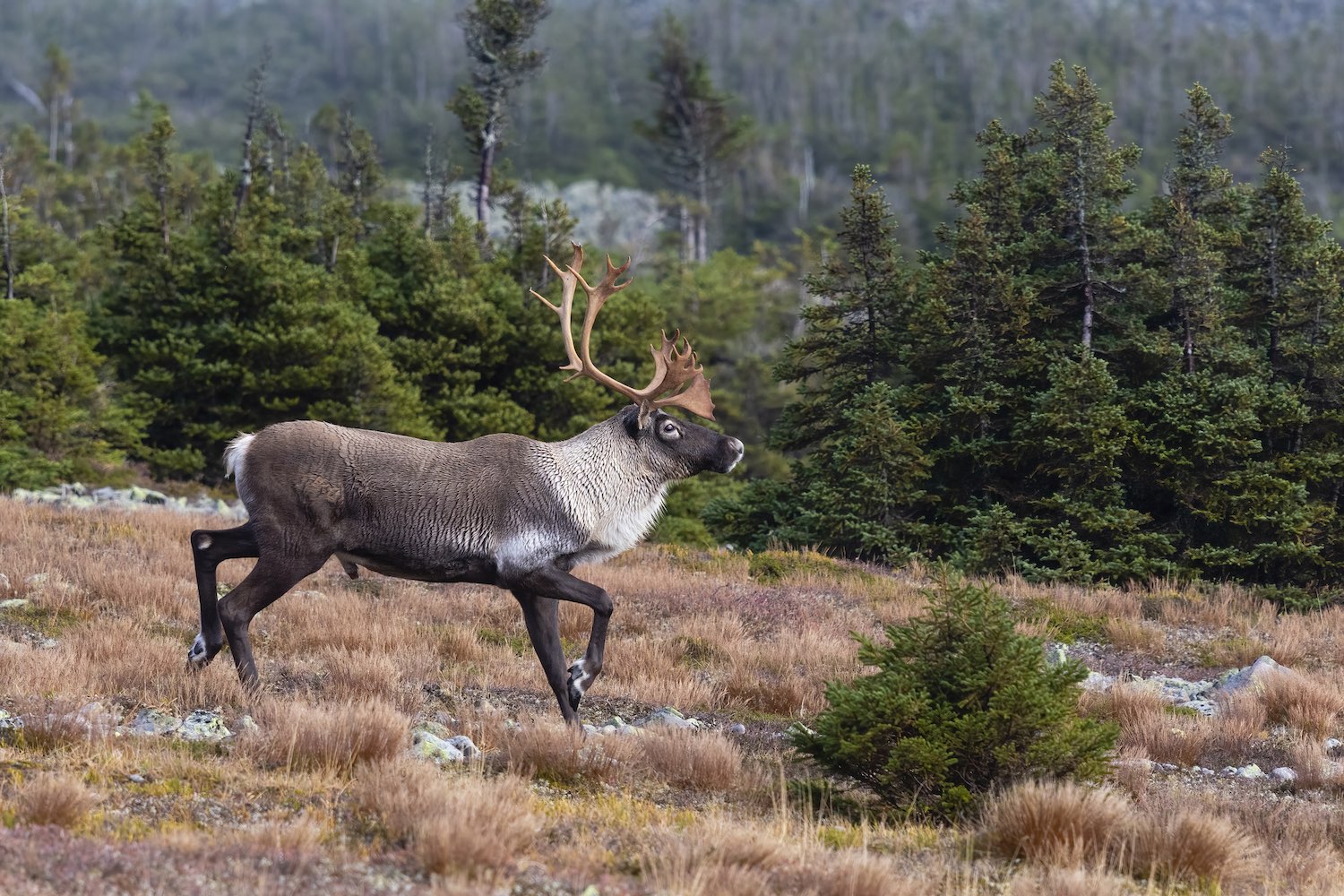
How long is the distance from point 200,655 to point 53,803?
3.38 meters

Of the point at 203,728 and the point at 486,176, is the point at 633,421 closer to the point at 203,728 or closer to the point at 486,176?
the point at 203,728

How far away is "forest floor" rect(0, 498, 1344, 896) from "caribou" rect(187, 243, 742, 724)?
20.3 inches

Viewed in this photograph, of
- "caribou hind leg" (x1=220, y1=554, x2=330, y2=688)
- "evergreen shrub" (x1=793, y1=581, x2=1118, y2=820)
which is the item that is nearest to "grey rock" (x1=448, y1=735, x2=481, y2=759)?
"caribou hind leg" (x1=220, y1=554, x2=330, y2=688)

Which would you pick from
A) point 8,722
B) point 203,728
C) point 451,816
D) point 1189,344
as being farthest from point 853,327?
point 451,816

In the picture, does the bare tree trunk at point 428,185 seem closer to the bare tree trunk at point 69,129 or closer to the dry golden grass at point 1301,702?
the dry golden grass at point 1301,702

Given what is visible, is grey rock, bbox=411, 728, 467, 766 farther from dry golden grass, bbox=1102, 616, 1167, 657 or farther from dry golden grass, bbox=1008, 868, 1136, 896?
dry golden grass, bbox=1102, 616, 1167, 657

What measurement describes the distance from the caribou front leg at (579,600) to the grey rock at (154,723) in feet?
7.53

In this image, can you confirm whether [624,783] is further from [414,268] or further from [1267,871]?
[414,268]

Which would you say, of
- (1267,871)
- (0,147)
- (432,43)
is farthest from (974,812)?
(432,43)

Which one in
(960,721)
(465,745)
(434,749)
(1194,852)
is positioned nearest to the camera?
(1194,852)

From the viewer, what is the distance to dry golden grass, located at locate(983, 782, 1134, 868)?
5.59 metres

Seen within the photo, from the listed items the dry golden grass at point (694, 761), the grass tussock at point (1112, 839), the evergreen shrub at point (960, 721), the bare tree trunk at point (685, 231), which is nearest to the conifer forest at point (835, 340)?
the bare tree trunk at point (685, 231)

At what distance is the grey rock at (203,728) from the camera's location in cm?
661

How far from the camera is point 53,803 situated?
4.94 meters
